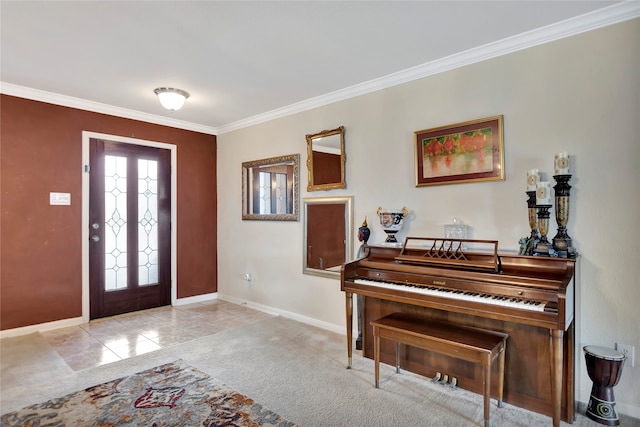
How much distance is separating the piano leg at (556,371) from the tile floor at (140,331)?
9.54 feet

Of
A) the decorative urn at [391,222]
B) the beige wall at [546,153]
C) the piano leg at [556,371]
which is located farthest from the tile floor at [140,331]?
the piano leg at [556,371]

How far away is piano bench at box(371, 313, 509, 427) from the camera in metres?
2.05

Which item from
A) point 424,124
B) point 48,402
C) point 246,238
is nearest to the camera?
point 48,402

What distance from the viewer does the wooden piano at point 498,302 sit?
6.59 feet

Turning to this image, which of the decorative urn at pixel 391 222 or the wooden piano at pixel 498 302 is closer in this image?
the wooden piano at pixel 498 302

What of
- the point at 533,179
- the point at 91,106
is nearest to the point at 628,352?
the point at 533,179

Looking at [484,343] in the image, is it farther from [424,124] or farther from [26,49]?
[26,49]

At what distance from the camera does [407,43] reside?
104 inches

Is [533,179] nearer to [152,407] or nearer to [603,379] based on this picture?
[603,379]

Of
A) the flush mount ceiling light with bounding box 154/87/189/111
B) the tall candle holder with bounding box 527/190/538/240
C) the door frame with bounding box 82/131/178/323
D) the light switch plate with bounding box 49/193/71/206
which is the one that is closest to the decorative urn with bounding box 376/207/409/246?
the tall candle holder with bounding box 527/190/538/240

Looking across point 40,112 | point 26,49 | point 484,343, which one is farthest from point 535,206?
point 40,112

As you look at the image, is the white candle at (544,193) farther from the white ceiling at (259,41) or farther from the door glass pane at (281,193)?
the door glass pane at (281,193)

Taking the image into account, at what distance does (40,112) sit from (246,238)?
2.60 metres

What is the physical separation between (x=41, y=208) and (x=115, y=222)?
723mm
